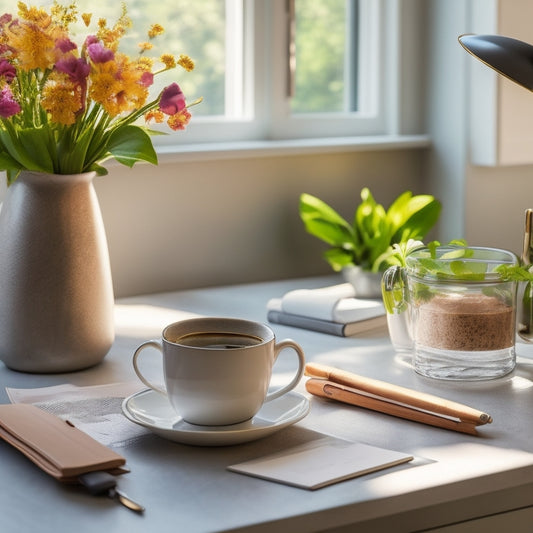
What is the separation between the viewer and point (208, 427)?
0.99 metres

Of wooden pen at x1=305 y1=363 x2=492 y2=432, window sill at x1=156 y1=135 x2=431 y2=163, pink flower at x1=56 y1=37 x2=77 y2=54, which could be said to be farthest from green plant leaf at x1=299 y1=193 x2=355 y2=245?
pink flower at x1=56 y1=37 x2=77 y2=54

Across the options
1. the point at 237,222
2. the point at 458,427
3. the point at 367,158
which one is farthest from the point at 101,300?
the point at 367,158

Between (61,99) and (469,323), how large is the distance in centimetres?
56

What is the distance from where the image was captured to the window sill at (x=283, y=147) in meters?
1.83

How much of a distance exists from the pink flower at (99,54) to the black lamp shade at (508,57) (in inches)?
17.8

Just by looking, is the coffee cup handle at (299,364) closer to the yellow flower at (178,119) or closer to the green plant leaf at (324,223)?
the yellow flower at (178,119)

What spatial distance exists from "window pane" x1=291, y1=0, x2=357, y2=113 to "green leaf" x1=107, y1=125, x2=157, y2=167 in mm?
871

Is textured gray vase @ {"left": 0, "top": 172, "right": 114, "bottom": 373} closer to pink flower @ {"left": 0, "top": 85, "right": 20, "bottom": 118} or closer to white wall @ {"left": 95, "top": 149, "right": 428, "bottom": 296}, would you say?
pink flower @ {"left": 0, "top": 85, "right": 20, "bottom": 118}

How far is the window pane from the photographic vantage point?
6.77 ft

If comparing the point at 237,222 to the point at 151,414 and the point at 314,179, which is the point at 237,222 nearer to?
the point at 314,179

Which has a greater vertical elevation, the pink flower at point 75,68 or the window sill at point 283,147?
the pink flower at point 75,68

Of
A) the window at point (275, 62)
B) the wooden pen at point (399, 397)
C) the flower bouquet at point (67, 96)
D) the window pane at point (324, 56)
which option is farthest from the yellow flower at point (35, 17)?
the window pane at point (324, 56)

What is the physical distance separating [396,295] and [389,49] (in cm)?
97

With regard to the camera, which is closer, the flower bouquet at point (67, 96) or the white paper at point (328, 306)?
the flower bouquet at point (67, 96)
